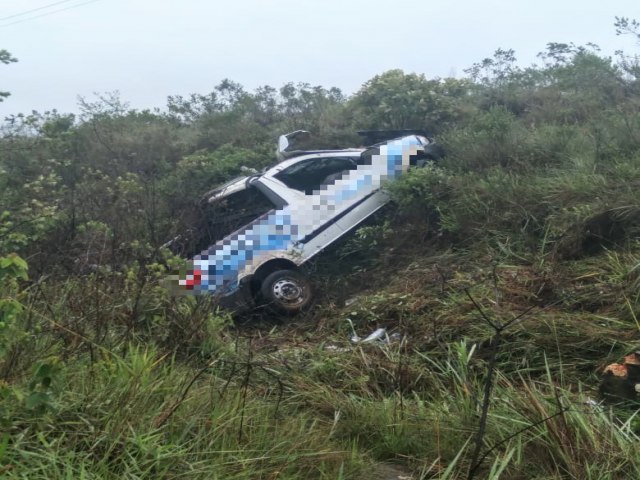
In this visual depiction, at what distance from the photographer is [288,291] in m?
7.35

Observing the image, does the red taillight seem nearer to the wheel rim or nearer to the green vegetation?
the green vegetation

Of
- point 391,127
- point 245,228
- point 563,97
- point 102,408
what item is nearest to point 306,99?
point 391,127

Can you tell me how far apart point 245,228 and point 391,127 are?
18.5 feet

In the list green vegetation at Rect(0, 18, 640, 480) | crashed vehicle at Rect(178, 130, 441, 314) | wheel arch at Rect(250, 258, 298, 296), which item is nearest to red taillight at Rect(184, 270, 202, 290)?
crashed vehicle at Rect(178, 130, 441, 314)

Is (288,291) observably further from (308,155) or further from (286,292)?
(308,155)

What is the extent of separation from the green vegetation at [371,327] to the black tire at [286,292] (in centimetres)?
20

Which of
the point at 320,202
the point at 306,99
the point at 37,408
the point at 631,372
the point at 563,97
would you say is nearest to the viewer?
the point at 37,408

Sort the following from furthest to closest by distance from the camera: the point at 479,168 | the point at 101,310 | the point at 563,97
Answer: the point at 563,97, the point at 479,168, the point at 101,310

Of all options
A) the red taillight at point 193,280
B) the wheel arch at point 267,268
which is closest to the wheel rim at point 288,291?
the wheel arch at point 267,268

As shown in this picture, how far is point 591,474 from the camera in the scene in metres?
2.81

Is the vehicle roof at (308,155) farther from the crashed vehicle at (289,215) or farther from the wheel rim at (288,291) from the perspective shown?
the wheel rim at (288,291)

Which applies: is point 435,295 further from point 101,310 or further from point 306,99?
point 306,99

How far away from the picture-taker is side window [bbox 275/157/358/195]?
8.12 m

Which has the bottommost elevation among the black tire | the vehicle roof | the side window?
the black tire
